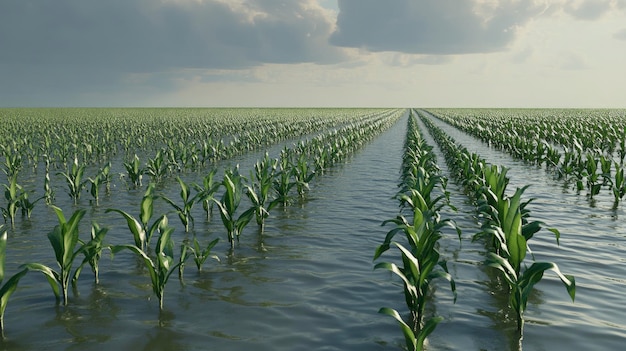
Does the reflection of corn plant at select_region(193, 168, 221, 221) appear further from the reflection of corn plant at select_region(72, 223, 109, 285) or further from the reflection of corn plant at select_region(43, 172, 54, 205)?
the reflection of corn plant at select_region(43, 172, 54, 205)

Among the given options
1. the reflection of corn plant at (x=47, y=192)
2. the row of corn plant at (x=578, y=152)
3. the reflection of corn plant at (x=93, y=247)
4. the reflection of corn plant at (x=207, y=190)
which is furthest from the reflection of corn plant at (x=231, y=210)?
the row of corn plant at (x=578, y=152)

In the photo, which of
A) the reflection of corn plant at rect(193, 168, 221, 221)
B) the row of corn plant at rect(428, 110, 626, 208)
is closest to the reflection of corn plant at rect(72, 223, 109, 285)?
the reflection of corn plant at rect(193, 168, 221, 221)

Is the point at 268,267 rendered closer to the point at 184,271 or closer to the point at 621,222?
the point at 184,271

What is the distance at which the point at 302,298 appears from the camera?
17.4 feet

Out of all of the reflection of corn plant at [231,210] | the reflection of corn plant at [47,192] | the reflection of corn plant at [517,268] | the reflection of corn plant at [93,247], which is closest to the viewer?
the reflection of corn plant at [517,268]

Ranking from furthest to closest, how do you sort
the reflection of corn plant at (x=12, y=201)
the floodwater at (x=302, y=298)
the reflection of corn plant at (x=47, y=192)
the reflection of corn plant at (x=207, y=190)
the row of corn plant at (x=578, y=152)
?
1. the row of corn plant at (x=578, y=152)
2. the reflection of corn plant at (x=47, y=192)
3. the reflection of corn plant at (x=12, y=201)
4. the reflection of corn plant at (x=207, y=190)
5. the floodwater at (x=302, y=298)

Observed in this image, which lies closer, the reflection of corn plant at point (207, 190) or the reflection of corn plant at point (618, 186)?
the reflection of corn plant at point (207, 190)

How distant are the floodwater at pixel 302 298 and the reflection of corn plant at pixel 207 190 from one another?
36cm

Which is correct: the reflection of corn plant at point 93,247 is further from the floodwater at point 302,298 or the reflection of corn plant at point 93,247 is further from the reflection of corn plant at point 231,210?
the reflection of corn plant at point 231,210

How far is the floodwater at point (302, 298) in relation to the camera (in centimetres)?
426

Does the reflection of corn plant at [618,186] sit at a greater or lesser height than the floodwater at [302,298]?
greater

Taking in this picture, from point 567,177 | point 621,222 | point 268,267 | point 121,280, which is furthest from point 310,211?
point 567,177

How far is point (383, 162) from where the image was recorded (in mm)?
19828

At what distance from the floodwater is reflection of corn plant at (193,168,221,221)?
0.36 metres
